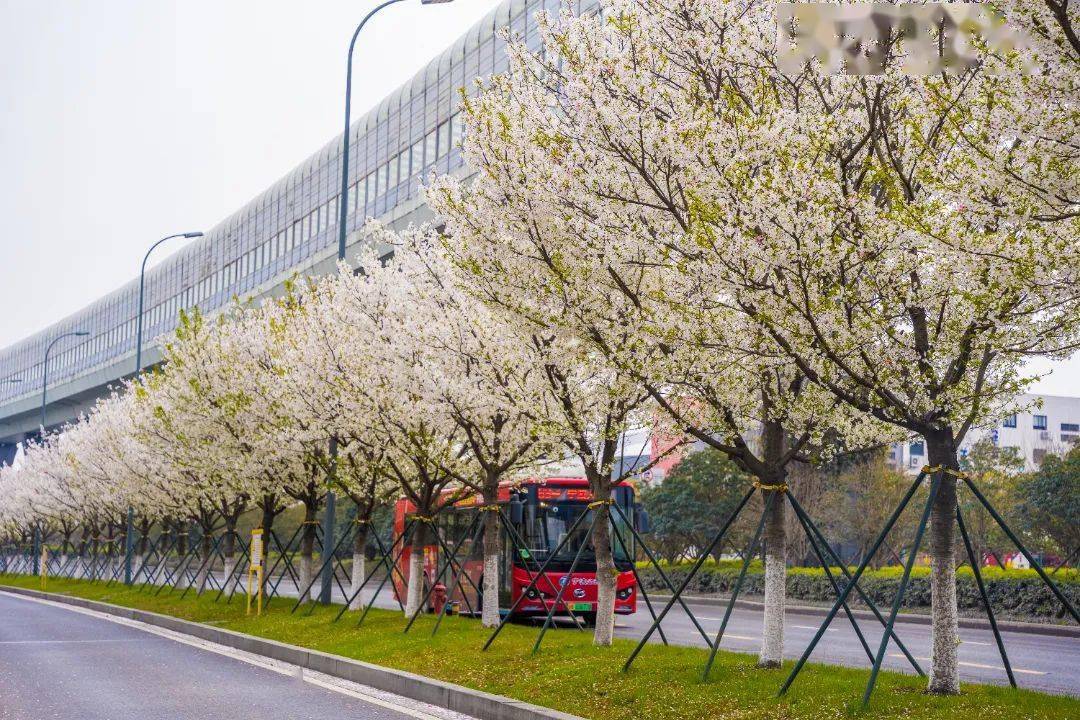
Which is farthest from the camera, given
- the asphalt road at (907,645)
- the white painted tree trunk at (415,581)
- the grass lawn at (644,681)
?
the white painted tree trunk at (415,581)

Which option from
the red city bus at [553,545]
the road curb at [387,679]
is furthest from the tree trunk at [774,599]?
the red city bus at [553,545]

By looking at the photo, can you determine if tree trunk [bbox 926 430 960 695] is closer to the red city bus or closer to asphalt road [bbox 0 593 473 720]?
asphalt road [bbox 0 593 473 720]

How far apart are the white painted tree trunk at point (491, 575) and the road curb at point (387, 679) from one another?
2.86 metres

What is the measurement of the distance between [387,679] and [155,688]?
275cm

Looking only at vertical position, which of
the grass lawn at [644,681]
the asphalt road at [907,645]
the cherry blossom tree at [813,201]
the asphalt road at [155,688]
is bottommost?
the asphalt road at [155,688]

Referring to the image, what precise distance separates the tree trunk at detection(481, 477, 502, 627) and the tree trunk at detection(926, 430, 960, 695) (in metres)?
9.73

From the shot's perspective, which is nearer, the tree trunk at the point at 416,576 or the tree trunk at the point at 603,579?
the tree trunk at the point at 603,579

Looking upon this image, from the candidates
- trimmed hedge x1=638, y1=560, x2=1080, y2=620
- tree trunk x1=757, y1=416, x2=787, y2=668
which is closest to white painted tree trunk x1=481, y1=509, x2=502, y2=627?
tree trunk x1=757, y1=416, x2=787, y2=668

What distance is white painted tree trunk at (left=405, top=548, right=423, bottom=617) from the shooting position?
21.9 meters

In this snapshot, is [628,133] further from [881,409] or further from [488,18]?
[488,18]

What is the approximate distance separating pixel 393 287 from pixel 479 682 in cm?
914

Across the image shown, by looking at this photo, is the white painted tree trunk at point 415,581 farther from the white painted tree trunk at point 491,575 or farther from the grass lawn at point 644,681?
the white painted tree trunk at point 491,575

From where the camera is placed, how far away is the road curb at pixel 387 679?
11.7m

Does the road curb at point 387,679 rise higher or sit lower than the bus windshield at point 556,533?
lower
